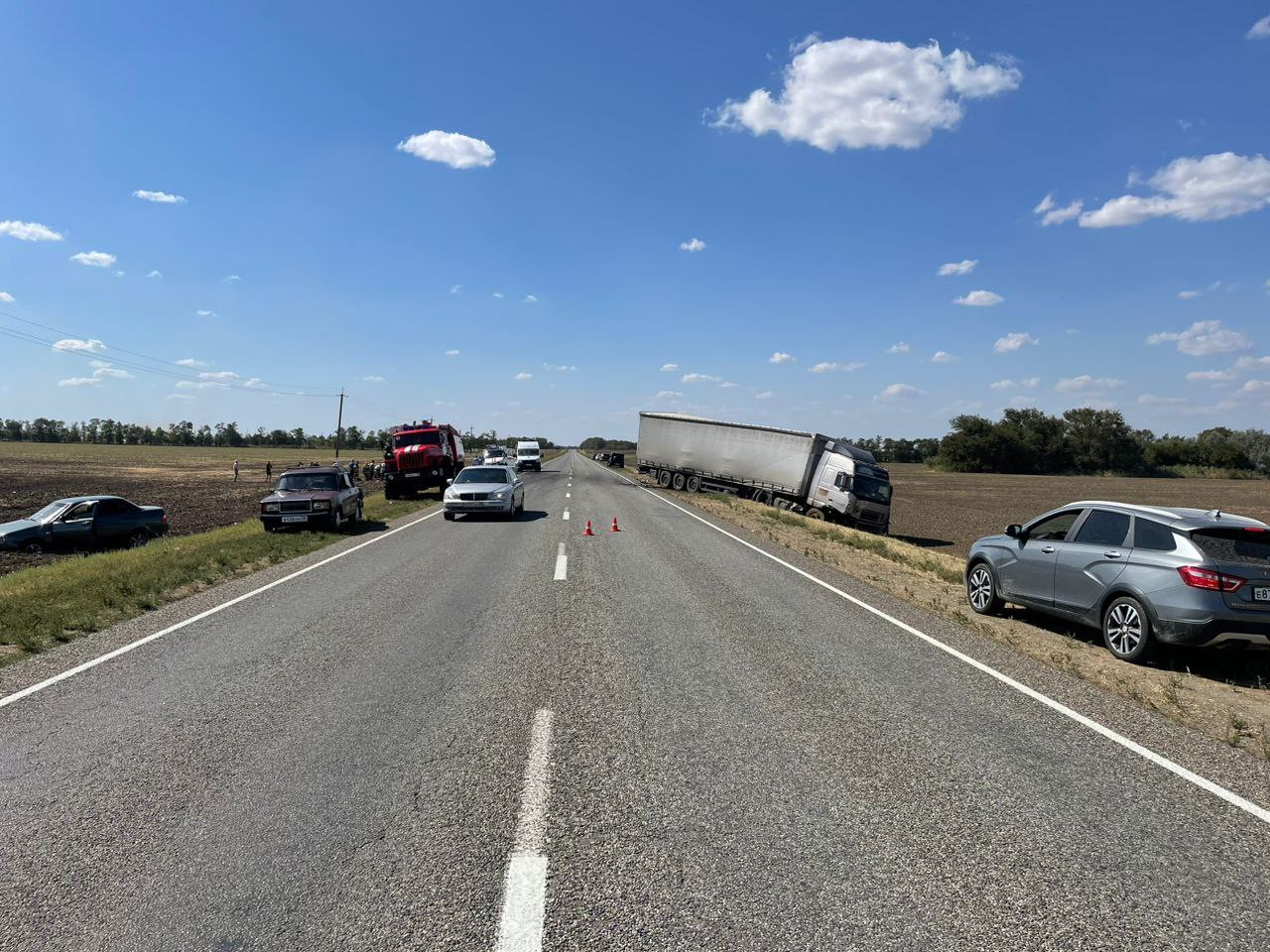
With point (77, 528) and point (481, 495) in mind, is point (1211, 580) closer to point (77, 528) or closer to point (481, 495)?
point (481, 495)

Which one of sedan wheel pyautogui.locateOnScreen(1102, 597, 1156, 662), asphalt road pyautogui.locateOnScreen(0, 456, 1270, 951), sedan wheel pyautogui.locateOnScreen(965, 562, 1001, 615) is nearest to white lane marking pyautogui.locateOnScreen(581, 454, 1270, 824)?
asphalt road pyautogui.locateOnScreen(0, 456, 1270, 951)

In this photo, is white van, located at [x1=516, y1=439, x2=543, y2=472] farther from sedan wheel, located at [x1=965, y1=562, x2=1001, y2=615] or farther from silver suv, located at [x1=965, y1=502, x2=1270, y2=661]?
silver suv, located at [x1=965, y1=502, x2=1270, y2=661]

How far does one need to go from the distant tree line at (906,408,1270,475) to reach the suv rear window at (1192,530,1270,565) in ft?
343

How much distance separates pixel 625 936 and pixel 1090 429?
125975 mm

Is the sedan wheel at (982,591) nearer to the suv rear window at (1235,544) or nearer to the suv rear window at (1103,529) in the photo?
the suv rear window at (1103,529)

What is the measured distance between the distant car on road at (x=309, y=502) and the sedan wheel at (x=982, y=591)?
1593 centimetres

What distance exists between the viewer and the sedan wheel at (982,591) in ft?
35.3

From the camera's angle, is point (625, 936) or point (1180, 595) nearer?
point (625, 936)

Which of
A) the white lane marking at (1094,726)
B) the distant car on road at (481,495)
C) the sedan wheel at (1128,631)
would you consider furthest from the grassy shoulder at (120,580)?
the sedan wheel at (1128,631)

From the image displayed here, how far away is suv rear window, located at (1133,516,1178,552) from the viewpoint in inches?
316

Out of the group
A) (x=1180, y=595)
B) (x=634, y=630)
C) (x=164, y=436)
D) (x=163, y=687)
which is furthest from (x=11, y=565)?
(x=164, y=436)

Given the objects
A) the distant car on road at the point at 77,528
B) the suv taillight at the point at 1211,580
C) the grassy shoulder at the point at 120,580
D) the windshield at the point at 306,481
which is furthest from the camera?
the windshield at the point at 306,481

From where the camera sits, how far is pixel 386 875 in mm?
3482

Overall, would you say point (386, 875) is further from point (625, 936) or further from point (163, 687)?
point (163, 687)
